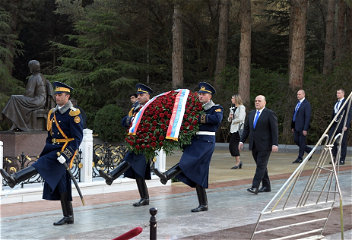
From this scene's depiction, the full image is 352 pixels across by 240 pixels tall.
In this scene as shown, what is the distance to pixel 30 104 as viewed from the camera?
11.5m

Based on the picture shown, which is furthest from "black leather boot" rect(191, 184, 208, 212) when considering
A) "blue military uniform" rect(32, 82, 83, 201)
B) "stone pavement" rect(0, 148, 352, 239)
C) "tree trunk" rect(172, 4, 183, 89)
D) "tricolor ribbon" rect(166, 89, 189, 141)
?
"tree trunk" rect(172, 4, 183, 89)

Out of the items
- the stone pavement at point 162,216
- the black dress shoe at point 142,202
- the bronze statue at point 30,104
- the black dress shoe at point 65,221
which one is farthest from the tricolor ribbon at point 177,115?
the bronze statue at point 30,104

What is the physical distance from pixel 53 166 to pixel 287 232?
10.0ft

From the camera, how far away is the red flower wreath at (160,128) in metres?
7.45

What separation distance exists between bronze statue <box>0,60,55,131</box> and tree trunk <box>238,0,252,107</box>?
1166cm

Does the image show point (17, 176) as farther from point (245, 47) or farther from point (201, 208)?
point (245, 47)

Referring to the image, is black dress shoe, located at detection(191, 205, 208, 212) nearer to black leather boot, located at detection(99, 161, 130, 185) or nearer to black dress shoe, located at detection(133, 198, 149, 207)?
black dress shoe, located at detection(133, 198, 149, 207)

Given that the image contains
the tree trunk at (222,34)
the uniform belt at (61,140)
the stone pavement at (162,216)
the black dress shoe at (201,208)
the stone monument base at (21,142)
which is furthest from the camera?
the tree trunk at (222,34)

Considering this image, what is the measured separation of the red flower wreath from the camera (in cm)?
745

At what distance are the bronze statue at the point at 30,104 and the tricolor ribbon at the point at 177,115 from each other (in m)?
5.01

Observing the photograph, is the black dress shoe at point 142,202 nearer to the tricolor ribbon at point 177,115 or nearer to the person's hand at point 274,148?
the tricolor ribbon at point 177,115

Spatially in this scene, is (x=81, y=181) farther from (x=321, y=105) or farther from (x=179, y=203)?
(x=321, y=105)

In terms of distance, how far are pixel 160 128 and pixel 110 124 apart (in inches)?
723

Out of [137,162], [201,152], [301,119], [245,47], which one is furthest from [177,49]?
[201,152]
